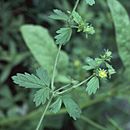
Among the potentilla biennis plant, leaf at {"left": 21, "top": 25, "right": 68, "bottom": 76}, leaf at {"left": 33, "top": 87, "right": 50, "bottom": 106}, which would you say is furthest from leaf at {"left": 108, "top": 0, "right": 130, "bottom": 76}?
leaf at {"left": 33, "top": 87, "right": 50, "bottom": 106}

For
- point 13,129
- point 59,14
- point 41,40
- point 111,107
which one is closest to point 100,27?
point 111,107

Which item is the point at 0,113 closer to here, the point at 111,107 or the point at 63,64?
the point at 63,64

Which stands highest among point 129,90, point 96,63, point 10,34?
point 96,63

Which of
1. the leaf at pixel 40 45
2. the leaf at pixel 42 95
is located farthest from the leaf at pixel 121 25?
the leaf at pixel 42 95

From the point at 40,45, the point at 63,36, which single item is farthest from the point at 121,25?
the point at 63,36

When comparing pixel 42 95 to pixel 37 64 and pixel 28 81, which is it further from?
pixel 37 64

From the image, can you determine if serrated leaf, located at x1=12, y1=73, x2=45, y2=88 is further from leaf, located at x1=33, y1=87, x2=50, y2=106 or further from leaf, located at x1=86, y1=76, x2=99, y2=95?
leaf, located at x1=86, y1=76, x2=99, y2=95
